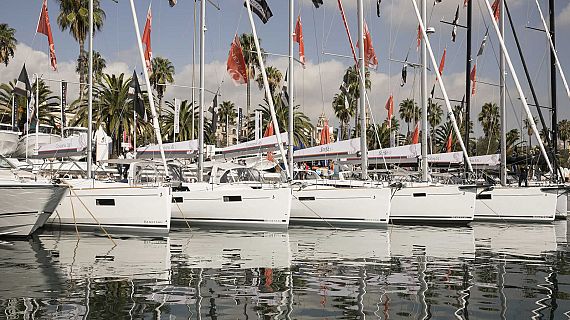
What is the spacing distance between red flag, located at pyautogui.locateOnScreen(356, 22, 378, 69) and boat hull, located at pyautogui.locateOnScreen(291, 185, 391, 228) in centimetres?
735

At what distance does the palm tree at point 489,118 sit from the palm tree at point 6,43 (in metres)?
65.1

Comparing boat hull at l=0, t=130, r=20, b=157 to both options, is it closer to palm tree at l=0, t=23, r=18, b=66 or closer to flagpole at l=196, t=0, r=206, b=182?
flagpole at l=196, t=0, r=206, b=182

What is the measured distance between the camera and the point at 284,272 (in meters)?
14.3

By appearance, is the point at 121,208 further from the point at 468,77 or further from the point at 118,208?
the point at 468,77

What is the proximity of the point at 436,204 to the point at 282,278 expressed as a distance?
17.6 m

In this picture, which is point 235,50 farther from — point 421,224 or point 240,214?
A: point 421,224

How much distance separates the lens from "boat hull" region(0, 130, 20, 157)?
31547mm

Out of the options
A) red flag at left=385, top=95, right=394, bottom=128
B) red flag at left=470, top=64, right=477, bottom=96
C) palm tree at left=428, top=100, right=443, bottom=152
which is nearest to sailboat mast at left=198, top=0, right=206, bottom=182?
red flag at left=385, top=95, right=394, bottom=128

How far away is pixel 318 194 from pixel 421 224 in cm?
559

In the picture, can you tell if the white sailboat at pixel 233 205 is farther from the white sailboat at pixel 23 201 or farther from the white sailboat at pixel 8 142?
the white sailboat at pixel 8 142

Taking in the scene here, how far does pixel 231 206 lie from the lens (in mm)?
25516

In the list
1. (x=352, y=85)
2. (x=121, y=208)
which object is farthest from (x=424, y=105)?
(x=352, y=85)

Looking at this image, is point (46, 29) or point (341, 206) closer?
point (341, 206)

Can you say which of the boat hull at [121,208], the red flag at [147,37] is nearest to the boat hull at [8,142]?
the red flag at [147,37]
